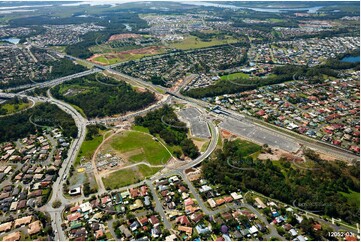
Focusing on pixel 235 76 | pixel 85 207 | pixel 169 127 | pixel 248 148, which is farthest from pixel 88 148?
pixel 235 76

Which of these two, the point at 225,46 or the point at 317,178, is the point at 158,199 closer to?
the point at 317,178

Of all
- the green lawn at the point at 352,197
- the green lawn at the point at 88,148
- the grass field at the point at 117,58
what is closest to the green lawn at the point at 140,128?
the green lawn at the point at 88,148

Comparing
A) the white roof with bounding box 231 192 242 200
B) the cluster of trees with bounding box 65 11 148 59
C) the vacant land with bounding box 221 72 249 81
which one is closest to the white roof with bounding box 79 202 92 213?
the white roof with bounding box 231 192 242 200

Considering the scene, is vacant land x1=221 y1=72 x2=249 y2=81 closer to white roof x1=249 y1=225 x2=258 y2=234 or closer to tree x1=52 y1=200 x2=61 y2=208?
white roof x1=249 y1=225 x2=258 y2=234

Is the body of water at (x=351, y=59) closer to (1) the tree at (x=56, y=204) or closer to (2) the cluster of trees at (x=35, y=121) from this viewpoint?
(2) the cluster of trees at (x=35, y=121)

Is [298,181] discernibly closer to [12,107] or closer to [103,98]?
[103,98]
